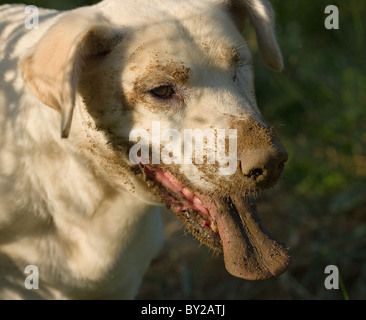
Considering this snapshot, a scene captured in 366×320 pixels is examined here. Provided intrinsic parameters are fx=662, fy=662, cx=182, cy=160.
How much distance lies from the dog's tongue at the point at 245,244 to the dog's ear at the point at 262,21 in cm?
83

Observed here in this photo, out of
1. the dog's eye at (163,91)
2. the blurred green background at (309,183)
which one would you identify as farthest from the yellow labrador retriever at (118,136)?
the blurred green background at (309,183)

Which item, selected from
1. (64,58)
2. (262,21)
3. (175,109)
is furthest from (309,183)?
(64,58)

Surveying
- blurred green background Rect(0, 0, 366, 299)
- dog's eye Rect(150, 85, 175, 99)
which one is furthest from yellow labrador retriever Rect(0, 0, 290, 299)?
blurred green background Rect(0, 0, 366, 299)

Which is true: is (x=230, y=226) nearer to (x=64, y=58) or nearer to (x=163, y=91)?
(x=163, y=91)

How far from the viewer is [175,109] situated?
2.53m

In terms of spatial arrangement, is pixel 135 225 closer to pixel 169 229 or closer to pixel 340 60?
pixel 169 229

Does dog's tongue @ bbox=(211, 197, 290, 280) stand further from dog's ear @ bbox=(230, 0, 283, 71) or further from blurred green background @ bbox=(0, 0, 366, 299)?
blurred green background @ bbox=(0, 0, 366, 299)

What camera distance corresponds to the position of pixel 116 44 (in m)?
2.59

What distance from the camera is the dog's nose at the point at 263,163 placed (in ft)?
7.70

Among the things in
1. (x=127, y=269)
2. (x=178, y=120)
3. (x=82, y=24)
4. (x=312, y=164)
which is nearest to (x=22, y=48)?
(x=82, y=24)

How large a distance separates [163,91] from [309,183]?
7.33 ft

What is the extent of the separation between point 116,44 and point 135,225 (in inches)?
35.1

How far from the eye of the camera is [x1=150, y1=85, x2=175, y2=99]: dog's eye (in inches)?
99.3

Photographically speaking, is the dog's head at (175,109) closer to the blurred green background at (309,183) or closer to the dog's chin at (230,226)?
the dog's chin at (230,226)
